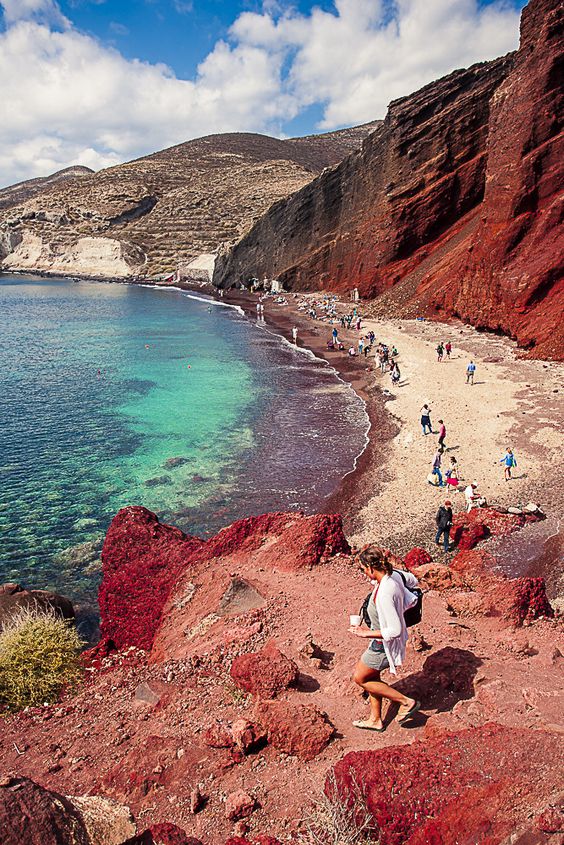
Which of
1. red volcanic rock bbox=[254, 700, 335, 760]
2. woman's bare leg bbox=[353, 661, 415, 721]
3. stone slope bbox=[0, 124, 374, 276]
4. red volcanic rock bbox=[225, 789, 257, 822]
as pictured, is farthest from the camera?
stone slope bbox=[0, 124, 374, 276]

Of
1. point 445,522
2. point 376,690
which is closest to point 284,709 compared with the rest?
point 376,690

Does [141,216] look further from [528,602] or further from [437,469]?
[528,602]

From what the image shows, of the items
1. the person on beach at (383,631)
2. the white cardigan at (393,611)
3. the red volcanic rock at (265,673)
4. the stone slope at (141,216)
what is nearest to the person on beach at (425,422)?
the red volcanic rock at (265,673)

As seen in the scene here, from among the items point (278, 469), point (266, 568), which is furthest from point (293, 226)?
point (266, 568)

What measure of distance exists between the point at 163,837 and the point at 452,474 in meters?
16.2

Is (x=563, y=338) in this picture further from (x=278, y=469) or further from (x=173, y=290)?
(x=173, y=290)

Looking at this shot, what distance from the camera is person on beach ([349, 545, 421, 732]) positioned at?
4840 mm

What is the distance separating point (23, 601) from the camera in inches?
418

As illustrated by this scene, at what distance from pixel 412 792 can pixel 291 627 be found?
3615 millimetres

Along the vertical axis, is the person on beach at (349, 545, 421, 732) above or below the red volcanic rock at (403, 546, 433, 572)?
above

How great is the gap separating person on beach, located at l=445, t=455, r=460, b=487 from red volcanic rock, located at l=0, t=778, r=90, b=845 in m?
15.7

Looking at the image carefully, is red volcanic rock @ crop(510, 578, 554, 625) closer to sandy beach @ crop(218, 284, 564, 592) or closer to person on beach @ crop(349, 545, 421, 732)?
person on beach @ crop(349, 545, 421, 732)

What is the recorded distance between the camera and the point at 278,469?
2188 centimetres

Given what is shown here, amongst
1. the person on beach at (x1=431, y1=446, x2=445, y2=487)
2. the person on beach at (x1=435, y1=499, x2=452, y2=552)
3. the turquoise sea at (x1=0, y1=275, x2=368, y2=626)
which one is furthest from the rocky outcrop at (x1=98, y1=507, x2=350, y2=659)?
the person on beach at (x1=431, y1=446, x2=445, y2=487)
